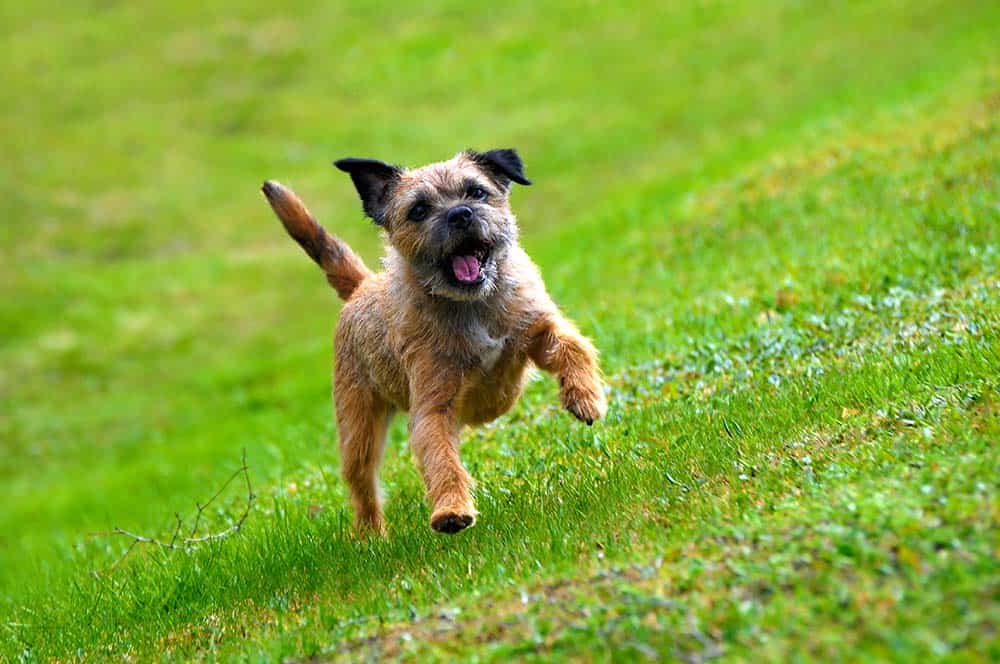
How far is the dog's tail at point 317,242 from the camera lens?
9430 mm

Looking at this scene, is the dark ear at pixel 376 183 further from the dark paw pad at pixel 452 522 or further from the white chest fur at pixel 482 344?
the dark paw pad at pixel 452 522

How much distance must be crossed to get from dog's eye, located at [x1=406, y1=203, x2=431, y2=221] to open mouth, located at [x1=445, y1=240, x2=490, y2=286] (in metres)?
0.35

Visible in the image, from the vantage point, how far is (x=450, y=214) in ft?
25.5

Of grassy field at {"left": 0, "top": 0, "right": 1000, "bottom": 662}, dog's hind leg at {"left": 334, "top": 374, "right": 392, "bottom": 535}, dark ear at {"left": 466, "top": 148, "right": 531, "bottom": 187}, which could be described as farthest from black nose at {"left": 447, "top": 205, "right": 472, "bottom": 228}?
dog's hind leg at {"left": 334, "top": 374, "right": 392, "bottom": 535}

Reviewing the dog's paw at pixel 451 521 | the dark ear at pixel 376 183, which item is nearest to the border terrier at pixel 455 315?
the dark ear at pixel 376 183

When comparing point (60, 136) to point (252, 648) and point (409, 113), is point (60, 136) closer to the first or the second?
point (409, 113)

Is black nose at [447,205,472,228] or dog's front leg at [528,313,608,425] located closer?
dog's front leg at [528,313,608,425]

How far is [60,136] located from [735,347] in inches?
1181

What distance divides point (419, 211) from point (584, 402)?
1.76 metres

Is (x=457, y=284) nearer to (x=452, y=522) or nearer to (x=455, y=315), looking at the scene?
(x=455, y=315)

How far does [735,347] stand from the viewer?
398 inches

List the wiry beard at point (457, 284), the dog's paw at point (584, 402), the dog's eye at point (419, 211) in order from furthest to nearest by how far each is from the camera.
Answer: the dog's eye at point (419, 211)
the wiry beard at point (457, 284)
the dog's paw at point (584, 402)

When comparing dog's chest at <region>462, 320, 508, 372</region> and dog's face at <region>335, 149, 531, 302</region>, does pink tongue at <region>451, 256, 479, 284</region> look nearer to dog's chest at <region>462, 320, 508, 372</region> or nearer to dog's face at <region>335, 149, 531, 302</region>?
dog's face at <region>335, 149, 531, 302</region>

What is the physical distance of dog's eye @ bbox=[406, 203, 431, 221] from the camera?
7.98 m
